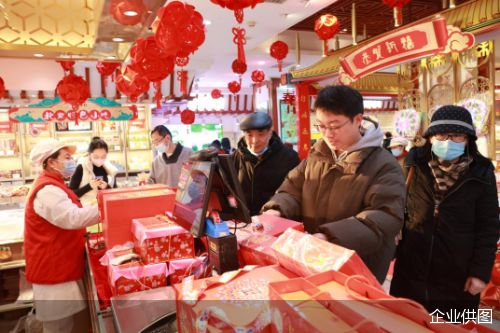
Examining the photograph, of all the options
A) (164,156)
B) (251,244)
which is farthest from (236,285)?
(164,156)

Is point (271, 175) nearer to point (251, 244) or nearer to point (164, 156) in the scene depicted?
point (251, 244)

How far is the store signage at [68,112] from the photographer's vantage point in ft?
28.0

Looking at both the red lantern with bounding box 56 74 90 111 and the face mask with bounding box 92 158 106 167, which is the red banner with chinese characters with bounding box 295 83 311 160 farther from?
the face mask with bounding box 92 158 106 167

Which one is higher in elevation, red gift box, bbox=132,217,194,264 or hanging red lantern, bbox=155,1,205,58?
hanging red lantern, bbox=155,1,205,58

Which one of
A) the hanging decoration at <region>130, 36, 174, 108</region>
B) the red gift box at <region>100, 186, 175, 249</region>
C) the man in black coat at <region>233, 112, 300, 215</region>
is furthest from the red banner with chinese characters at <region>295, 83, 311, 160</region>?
the red gift box at <region>100, 186, 175, 249</region>

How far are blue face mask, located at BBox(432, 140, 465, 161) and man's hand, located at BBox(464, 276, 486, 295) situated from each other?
69cm

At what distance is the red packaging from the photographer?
132 centimetres

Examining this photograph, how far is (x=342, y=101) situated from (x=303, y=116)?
7241 millimetres

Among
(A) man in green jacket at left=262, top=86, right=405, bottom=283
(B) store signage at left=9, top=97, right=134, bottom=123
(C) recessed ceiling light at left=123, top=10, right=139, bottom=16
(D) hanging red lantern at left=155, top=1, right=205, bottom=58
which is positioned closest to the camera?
(A) man in green jacket at left=262, top=86, right=405, bottom=283

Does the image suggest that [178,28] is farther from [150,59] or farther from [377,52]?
[377,52]

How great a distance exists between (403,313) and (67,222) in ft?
7.29

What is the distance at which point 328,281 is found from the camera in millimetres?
957

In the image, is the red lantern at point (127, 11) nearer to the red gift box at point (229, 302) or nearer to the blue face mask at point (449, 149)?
the red gift box at point (229, 302)

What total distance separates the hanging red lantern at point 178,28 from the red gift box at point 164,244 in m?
1.62
